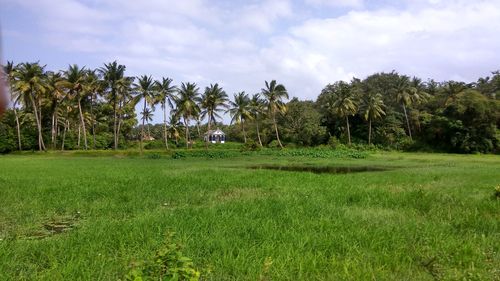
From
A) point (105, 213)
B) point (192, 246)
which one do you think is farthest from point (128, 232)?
point (105, 213)

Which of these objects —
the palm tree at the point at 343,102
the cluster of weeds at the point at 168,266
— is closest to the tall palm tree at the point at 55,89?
the palm tree at the point at 343,102

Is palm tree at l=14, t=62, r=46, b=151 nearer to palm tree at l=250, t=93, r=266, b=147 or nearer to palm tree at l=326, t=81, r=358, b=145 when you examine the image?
palm tree at l=250, t=93, r=266, b=147

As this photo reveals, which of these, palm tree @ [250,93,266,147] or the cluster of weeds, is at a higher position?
palm tree @ [250,93,266,147]

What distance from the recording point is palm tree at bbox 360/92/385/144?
58.2 m

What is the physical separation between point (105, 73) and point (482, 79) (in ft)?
172

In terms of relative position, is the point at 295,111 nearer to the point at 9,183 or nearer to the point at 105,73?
the point at 105,73

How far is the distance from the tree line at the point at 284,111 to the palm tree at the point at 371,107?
0.42 ft

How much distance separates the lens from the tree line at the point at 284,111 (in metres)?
51.6

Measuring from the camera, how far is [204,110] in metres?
64.7

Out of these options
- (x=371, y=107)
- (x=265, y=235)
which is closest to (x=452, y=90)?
(x=371, y=107)

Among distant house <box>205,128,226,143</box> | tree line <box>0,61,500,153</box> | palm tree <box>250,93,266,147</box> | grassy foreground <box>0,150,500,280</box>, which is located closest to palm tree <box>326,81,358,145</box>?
tree line <box>0,61,500,153</box>

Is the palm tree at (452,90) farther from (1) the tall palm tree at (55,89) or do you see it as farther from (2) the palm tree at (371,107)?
(1) the tall palm tree at (55,89)

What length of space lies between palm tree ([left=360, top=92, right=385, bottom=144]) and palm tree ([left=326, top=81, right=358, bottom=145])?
4.29 ft

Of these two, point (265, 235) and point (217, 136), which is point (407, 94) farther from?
point (265, 235)
